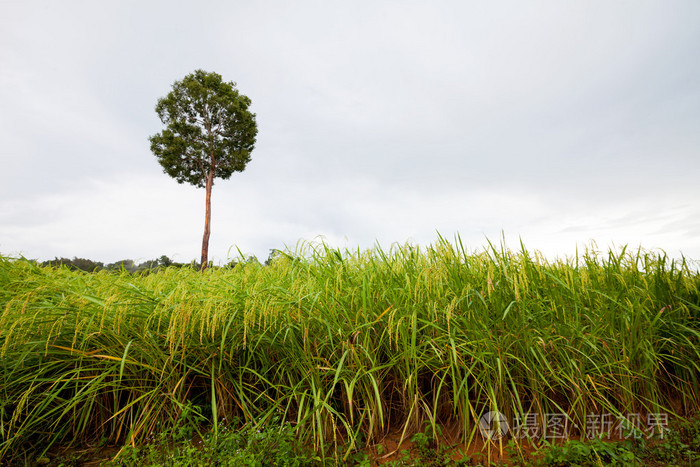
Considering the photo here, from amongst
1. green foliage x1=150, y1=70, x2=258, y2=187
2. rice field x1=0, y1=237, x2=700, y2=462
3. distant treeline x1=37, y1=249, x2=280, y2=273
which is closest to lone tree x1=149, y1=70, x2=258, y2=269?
green foliage x1=150, y1=70, x2=258, y2=187

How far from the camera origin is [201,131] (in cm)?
1972

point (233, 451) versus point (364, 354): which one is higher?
point (364, 354)

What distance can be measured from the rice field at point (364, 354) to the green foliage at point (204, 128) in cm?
1760

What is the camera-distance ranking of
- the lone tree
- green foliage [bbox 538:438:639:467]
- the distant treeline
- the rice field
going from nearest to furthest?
green foliage [bbox 538:438:639:467], the rice field, the distant treeline, the lone tree

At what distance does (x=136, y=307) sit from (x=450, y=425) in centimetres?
257

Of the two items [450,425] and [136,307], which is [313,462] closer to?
[450,425]

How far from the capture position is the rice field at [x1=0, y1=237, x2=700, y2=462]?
99.3 inches

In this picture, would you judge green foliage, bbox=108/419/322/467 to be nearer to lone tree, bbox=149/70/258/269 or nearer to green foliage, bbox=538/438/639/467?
green foliage, bbox=538/438/639/467

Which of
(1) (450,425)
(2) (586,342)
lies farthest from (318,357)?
(2) (586,342)

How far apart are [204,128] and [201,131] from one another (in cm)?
A: 25

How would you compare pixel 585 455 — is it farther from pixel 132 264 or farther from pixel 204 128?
pixel 204 128

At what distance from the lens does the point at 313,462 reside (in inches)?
89.4

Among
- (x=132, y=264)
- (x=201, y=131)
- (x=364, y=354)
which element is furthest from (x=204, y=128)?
(x=364, y=354)

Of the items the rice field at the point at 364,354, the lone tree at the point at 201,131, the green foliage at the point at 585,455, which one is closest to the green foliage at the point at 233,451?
the rice field at the point at 364,354
